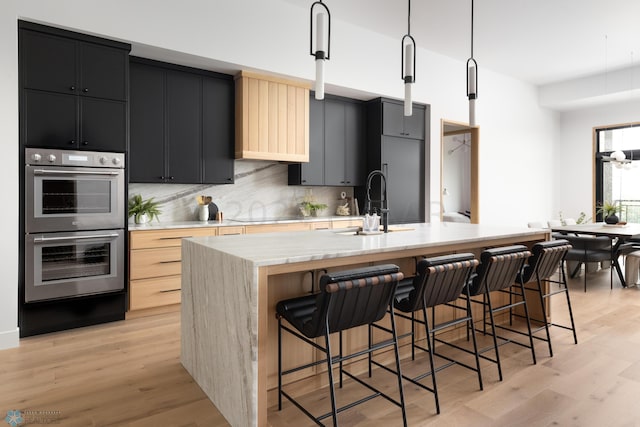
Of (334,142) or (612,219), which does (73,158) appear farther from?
(612,219)

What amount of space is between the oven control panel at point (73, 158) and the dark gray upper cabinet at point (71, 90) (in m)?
0.05

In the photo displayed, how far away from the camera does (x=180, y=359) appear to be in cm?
290

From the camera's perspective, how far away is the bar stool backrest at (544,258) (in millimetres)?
3000

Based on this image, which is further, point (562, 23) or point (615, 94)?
point (615, 94)

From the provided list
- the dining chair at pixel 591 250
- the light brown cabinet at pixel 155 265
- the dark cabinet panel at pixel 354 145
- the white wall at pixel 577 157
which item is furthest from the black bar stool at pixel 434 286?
the white wall at pixel 577 157

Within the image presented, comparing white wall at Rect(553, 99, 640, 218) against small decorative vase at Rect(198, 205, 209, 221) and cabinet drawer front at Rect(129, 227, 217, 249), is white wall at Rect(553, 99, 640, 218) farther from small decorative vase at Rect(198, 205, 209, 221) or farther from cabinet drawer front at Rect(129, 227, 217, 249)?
cabinet drawer front at Rect(129, 227, 217, 249)

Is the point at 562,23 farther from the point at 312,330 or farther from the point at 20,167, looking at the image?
the point at 20,167

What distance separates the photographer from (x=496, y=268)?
2.68m

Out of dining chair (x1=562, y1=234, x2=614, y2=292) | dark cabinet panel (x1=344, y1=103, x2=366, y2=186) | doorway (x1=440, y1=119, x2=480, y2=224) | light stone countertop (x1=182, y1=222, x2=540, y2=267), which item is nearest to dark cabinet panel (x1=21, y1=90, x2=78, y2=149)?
light stone countertop (x1=182, y1=222, x2=540, y2=267)

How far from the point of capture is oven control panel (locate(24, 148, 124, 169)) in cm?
330

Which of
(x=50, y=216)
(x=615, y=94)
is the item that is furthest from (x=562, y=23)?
(x=50, y=216)

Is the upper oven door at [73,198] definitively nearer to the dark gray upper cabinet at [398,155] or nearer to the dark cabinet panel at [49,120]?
the dark cabinet panel at [49,120]

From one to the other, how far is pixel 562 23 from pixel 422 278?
4.67 m

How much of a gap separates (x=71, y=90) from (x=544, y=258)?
3.99 meters
